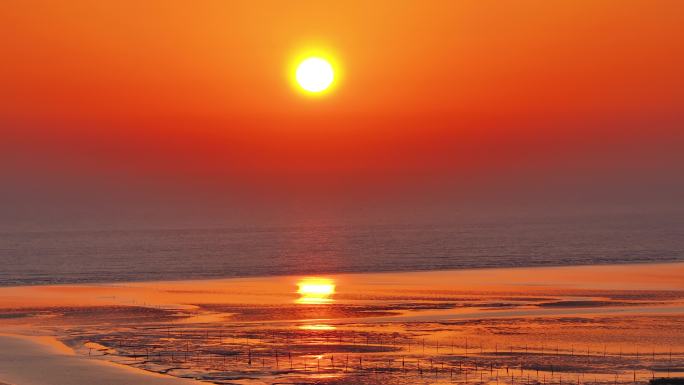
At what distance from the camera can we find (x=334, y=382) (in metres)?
44.5

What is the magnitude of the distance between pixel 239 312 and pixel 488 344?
23.0 meters

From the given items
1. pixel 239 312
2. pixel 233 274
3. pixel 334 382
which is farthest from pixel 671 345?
pixel 233 274

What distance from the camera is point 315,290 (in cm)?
8969

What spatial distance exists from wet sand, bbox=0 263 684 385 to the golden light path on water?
8.2 inches

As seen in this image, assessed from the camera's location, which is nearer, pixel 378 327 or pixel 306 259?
pixel 378 327

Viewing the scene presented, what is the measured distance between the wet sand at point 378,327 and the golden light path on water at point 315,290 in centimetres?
21

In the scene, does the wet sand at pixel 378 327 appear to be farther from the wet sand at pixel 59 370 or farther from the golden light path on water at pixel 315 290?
the wet sand at pixel 59 370

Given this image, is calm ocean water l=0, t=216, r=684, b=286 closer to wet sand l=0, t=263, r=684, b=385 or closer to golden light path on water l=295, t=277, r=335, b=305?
golden light path on water l=295, t=277, r=335, b=305

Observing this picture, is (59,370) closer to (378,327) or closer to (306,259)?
(378,327)

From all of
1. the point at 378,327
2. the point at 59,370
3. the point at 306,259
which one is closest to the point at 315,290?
the point at 378,327

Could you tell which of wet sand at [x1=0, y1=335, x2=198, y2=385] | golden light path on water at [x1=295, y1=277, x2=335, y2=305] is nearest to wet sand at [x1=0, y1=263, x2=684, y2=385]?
golden light path on water at [x1=295, y1=277, x2=335, y2=305]

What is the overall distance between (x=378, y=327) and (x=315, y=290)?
28.1 metres

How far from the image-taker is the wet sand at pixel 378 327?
155ft

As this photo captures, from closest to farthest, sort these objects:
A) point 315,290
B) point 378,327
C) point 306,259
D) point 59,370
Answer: point 59,370 → point 378,327 → point 315,290 → point 306,259
